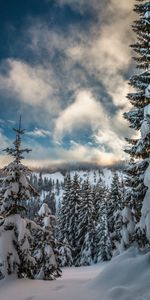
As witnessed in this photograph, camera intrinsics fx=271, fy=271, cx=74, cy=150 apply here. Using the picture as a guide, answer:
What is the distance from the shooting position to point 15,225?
555 inches

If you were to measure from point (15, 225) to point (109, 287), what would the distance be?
687cm

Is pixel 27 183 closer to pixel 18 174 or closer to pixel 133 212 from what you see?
pixel 18 174

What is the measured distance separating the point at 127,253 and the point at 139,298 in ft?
14.0

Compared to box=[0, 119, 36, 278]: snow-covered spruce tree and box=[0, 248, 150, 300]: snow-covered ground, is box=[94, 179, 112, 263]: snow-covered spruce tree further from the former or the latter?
box=[0, 248, 150, 300]: snow-covered ground

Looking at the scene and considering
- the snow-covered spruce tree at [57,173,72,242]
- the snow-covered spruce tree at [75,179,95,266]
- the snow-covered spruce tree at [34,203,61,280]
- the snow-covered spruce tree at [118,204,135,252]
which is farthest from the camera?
the snow-covered spruce tree at [57,173,72,242]

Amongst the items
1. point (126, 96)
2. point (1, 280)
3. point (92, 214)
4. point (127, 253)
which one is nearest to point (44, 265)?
point (1, 280)

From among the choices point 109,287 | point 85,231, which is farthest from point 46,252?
point 85,231

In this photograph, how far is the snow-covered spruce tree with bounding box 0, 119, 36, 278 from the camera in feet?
43.9

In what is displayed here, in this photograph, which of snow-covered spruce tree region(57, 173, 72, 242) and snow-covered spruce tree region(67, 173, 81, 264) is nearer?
snow-covered spruce tree region(67, 173, 81, 264)

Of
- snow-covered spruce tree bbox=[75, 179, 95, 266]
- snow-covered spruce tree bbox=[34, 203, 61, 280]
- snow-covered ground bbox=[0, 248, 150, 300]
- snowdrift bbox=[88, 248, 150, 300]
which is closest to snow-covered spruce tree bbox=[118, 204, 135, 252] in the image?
snow-covered ground bbox=[0, 248, 150, 300]

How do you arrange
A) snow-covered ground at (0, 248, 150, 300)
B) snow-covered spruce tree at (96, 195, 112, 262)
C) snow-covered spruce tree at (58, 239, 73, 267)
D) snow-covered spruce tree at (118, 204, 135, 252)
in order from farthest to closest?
snow-covered spruce tree at (96, 195, 112, 262)
snow-covered spruce tree at (58, 239, 73, 267)
snow-covered spruce tree at (118, 204, 135, 252)
snow-covered ground at (0, 248, 150, 300)

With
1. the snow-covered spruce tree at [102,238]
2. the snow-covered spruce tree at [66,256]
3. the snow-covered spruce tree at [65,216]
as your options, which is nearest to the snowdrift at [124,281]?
the snow-covered spruce tree at [66,256]

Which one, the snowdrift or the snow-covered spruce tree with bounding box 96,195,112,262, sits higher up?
the snowdrift

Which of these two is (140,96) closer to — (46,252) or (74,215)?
(46,252)
